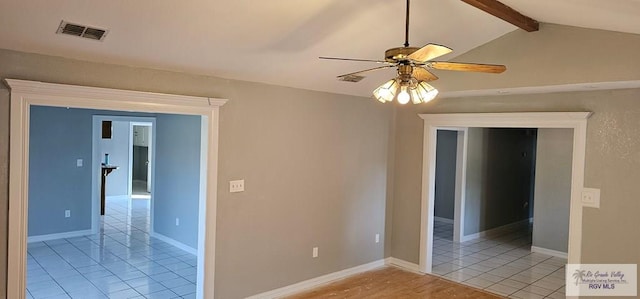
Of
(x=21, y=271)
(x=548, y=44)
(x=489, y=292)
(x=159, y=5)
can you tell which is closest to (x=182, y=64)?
(x=159, y=5)

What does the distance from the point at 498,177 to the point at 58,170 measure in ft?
24.7

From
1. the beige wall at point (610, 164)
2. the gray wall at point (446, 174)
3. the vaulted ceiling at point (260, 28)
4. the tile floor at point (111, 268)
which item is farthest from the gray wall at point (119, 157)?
the beige wall at point (610, 164)

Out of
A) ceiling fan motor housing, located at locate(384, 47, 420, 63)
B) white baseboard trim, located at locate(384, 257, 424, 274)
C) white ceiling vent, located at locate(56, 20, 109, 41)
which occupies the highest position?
white ceiling vent, located at locate(56, 20, 109, 41)

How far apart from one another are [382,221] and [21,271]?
394 centimetres

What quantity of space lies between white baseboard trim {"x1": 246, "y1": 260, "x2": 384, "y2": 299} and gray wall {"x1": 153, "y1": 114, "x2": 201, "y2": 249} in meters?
1.86

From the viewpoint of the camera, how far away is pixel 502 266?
19.1 feet

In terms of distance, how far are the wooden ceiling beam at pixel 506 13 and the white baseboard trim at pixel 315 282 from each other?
131 inches

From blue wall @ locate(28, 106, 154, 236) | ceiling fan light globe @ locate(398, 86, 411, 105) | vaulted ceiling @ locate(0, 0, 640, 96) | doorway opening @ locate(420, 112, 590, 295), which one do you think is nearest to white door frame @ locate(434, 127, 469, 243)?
doorway opening @ locate(420, 112, 590, 295)

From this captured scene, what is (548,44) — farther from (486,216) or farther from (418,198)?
(486,216)

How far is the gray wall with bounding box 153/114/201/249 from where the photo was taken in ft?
19.4

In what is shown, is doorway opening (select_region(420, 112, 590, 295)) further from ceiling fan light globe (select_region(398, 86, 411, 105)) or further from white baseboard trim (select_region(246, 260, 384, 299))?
ceiling fan light globe (select_region(398, 86, 411, 105))

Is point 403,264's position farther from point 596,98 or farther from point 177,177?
point 177,177

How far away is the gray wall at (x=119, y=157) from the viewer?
10977 millimetres

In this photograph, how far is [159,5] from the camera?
102 inches
